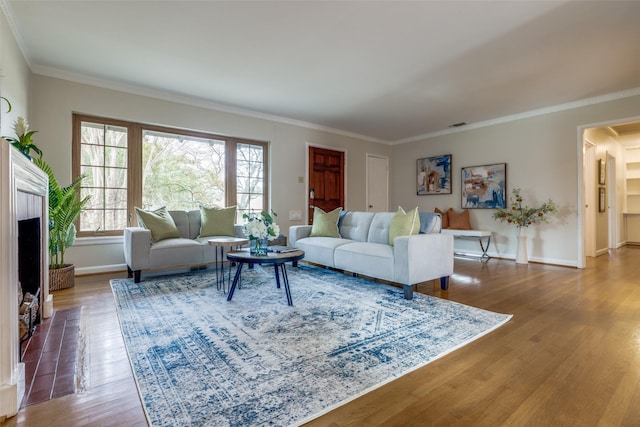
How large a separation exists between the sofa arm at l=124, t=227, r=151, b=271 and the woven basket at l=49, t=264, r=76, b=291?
0.59 m

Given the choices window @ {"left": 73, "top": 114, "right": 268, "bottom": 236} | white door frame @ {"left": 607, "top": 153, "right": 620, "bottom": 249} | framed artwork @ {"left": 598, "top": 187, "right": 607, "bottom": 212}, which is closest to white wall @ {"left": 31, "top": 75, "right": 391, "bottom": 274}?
window @ {"left": 73, "top": 114, "right": 268, "bottom": 236}

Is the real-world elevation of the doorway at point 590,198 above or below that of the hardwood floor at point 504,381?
above

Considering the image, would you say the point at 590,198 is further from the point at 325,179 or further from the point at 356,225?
the point at 325,179

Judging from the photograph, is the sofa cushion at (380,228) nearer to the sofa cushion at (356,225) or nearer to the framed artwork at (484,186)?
the sofa cushion at (356,225)

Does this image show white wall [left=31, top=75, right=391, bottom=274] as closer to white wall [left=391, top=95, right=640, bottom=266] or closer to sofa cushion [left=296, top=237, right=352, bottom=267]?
sofa cushion [left=296, top=237, right=352, bottom=267]

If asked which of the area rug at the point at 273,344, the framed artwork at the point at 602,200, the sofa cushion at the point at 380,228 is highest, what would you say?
the framed artwork at the point at 602,200

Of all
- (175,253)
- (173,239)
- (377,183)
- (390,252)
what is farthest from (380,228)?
(377,183)

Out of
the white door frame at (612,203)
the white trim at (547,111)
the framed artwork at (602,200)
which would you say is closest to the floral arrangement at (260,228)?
the white trim at (547,111)

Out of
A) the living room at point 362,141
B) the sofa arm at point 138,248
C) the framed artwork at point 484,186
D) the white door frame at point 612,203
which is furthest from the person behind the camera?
the white door frame at point 612,203

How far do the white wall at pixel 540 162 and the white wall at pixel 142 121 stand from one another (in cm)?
246

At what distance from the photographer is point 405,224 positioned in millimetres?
3186

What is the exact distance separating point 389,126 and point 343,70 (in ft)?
8.73

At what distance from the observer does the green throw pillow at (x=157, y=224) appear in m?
3.76

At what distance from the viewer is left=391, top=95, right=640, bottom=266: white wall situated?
14.9 ft
